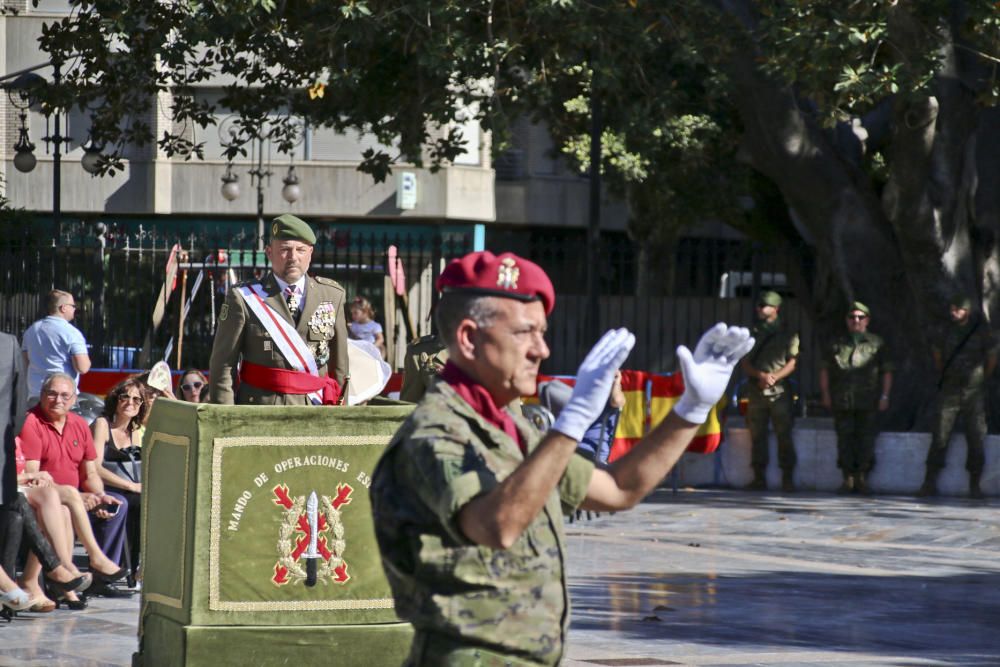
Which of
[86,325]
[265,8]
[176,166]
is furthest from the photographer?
[176,166]

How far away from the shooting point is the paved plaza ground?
9016mm

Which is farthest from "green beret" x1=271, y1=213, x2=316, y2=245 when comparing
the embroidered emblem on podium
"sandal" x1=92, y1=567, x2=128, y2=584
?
"sandal" x1=92, y1=567, x2=128, y2=584

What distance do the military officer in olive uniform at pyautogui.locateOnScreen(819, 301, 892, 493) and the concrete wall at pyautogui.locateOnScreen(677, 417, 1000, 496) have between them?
228mm

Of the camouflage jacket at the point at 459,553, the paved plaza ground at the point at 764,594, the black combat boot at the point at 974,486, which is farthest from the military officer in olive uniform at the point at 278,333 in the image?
the black combat boot at the point at 974,486

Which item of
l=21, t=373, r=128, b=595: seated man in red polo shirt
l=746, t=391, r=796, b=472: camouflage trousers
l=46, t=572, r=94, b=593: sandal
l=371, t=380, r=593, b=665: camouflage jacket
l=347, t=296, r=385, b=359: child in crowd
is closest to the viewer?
l=371, t=380, r=593, b=665: camouflage jacket

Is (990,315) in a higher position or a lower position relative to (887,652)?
higher

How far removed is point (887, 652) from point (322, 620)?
3.20m

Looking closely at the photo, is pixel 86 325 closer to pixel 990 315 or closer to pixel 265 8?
pixel 265 8

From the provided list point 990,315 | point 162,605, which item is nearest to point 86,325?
point 990,315

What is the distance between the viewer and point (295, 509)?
286 inches

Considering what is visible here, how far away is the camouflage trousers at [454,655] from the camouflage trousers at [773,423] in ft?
48.7

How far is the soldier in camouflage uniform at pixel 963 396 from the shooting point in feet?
59.7

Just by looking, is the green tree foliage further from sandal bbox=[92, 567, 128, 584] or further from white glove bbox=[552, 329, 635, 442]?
white glove bbox=[552, 329, 635, 442]

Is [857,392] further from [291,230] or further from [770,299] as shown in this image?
[291,230]
